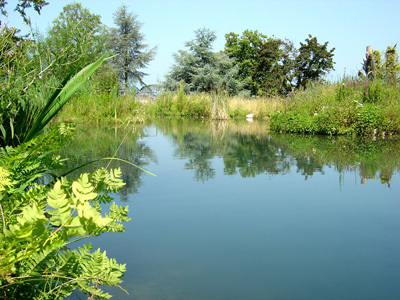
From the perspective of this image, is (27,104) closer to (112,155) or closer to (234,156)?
(112,155)

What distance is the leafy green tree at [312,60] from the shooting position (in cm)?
3547

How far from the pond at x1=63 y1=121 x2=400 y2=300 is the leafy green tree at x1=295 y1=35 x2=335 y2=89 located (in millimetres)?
31459

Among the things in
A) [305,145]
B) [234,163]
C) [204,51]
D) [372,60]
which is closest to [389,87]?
[372,60]

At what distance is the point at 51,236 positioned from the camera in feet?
3.62

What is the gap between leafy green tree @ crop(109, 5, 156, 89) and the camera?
38.1 m

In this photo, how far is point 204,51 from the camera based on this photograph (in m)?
35.3

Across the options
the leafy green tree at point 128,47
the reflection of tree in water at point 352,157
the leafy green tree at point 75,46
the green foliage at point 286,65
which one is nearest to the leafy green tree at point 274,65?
the green foliage at point 286,65

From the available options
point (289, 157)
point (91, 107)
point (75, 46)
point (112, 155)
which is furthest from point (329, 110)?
point (75, 46)

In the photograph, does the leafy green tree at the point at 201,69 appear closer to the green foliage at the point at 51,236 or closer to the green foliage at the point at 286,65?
the green foliage at the point at 286,65

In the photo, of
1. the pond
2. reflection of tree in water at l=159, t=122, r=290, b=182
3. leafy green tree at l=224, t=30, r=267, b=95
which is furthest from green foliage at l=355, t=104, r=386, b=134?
leafy green tree at l=224, t=30, r=267, b=95

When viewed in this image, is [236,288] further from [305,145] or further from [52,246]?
[305,145]

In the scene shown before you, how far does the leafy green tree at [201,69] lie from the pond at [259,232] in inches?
1151

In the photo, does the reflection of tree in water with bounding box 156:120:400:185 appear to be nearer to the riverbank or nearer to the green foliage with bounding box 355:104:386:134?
the green foliage with bounding box 355:104:386:134

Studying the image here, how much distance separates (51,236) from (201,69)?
34092 millimetres
